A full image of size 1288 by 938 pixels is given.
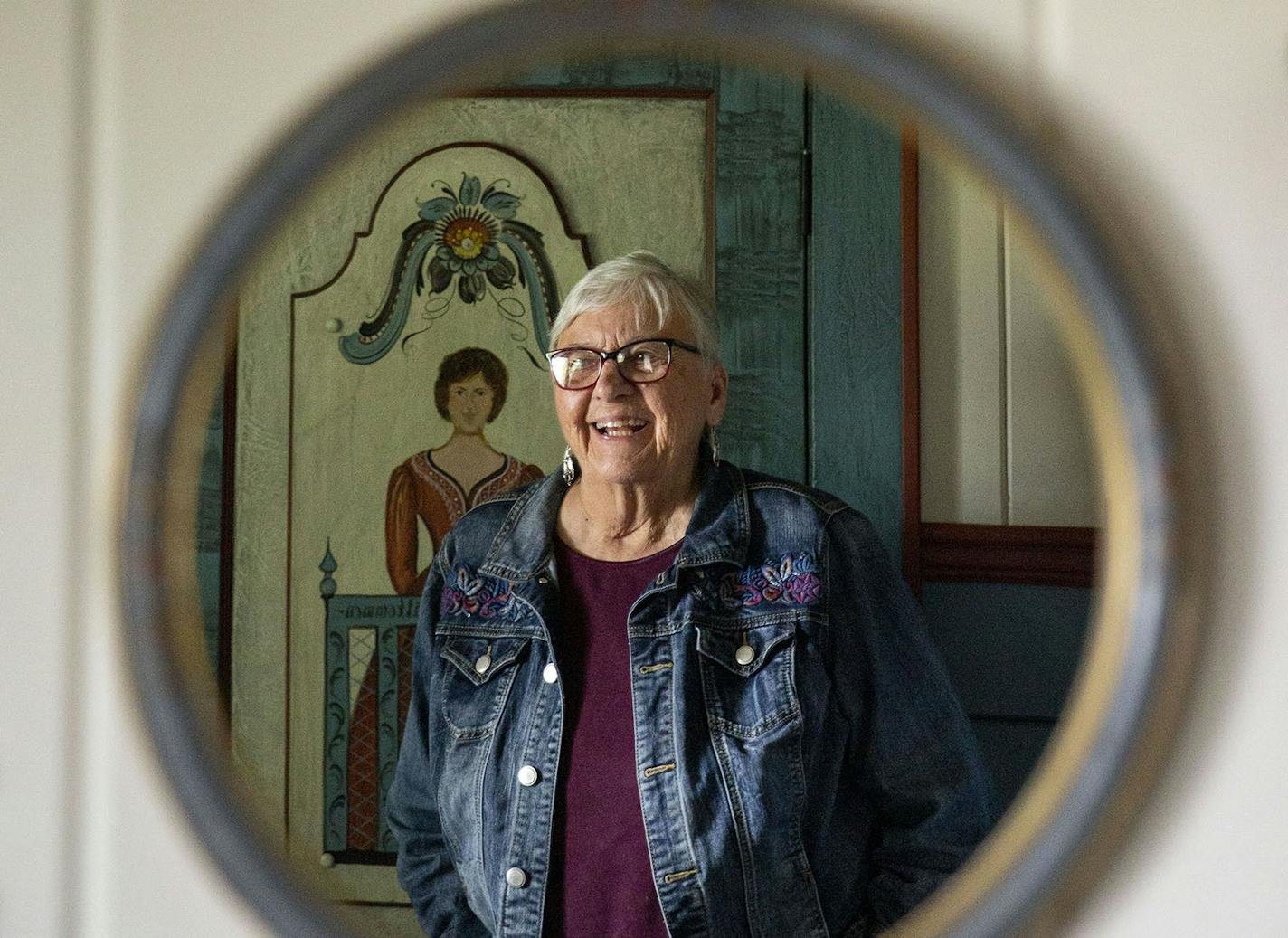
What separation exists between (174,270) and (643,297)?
0.53ft

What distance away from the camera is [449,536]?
1.45 feet

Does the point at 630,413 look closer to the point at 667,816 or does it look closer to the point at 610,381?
the point at 610,381

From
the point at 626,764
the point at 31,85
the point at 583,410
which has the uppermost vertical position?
the point at 31,85

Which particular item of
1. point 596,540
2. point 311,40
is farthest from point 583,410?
point 311,40

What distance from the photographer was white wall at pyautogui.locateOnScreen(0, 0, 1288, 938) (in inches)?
13.9

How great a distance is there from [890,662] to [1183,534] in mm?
120

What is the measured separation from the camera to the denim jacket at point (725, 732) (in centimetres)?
38

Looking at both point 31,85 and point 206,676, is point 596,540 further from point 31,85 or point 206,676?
point 31,85

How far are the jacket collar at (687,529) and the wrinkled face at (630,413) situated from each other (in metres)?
0.02

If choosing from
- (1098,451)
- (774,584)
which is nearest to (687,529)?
(774,584)

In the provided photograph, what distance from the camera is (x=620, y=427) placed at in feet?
1.36

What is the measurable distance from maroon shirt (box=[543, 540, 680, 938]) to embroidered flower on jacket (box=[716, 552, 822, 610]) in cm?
3

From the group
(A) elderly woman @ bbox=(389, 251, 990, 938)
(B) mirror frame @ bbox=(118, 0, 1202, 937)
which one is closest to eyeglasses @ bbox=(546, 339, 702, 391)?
(A) elderly woman @ bbox=(389, 251, 990, 938)

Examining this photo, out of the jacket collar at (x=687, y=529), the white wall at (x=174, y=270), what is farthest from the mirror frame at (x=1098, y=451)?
the jacket collar at (x=687, y=529)
